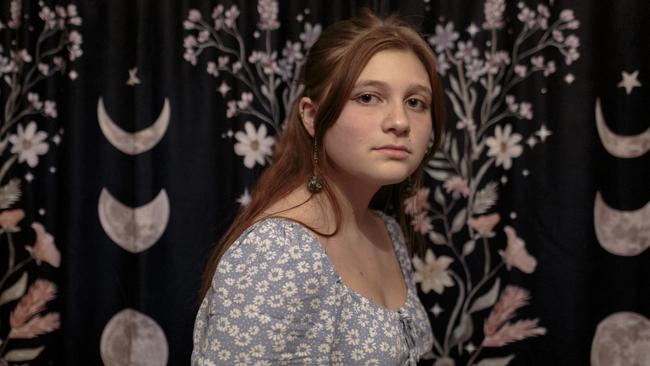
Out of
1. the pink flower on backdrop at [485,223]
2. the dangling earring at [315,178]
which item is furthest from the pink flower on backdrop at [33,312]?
the pink flower on backdrop at [485,223]

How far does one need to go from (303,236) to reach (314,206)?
0.34 feet

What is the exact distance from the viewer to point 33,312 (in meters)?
1.51

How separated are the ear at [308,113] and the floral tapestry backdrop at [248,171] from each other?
1.38 ft

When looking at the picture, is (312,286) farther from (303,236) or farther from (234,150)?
(234,150)

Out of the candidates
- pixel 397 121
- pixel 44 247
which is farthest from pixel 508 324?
pixel 44 247

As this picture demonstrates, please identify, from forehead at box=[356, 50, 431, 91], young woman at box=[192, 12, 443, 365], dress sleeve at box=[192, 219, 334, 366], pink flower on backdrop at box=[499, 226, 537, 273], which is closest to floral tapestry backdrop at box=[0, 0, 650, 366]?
pink flower on backdrop at box=[499, 226, 537, 273]

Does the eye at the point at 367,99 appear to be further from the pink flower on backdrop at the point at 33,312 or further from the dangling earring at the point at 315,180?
the pink flower on backdrop at the point at 33,312

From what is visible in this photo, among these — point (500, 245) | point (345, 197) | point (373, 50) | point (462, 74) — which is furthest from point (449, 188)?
point (373, 50)

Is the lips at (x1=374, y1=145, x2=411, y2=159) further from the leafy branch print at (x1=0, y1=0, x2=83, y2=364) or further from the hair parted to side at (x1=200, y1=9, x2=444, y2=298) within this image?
the leafy branch print at (x1=0, y1=0, x2=83, y2=364)

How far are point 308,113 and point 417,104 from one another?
0.66 ft

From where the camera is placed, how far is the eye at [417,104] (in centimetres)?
102

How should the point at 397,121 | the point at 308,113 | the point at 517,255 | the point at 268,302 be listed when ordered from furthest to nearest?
the point at 517,255, the point at 308,113, the point at 397,121, the point at 268,302

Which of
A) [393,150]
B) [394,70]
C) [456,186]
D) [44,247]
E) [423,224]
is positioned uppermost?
[394,70]

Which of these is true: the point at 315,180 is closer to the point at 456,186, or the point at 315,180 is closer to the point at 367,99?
the point at 367,99
